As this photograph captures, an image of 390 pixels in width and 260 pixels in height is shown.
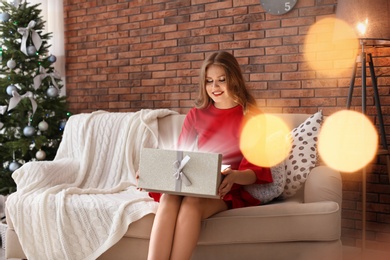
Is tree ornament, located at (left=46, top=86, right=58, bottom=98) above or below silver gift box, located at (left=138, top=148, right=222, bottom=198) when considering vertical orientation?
above

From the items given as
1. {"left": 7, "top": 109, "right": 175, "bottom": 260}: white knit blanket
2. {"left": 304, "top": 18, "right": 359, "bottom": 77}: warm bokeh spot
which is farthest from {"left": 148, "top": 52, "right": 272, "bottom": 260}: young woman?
{"left": 304, "top": 18, "right": 359, "bottom": 77}: warm bokeh spot

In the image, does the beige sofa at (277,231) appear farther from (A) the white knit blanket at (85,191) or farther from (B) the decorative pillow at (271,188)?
(A) the white knit blanket at (85,191)

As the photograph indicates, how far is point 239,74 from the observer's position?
253 cm

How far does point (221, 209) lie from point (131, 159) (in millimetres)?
942

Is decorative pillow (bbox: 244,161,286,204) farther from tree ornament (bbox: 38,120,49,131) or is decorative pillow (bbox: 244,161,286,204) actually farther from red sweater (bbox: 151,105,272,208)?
tree ornament (bbox: 38,120,49,131)

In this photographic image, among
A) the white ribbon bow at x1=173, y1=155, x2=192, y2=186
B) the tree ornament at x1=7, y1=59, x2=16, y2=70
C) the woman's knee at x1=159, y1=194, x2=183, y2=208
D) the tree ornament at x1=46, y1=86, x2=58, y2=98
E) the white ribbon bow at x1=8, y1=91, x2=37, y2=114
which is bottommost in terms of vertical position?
the woman's knee at x1=159, y1=194, x2=183, y2=208

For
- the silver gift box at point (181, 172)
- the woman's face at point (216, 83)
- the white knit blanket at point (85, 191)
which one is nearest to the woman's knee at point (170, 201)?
the silver gift box at point (181, 172)

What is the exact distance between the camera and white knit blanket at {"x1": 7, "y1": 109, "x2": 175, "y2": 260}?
2.50 meters

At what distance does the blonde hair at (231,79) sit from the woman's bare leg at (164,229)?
0.58 m

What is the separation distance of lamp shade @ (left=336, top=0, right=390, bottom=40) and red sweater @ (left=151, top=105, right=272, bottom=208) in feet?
2.35

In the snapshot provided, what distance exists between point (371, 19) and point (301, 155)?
0.74m

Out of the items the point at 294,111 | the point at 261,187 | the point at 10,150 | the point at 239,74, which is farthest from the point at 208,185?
the point at 10,150

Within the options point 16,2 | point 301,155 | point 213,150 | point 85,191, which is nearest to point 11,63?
point 16,2

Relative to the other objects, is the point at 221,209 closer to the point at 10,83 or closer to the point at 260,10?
the point at 260,10
